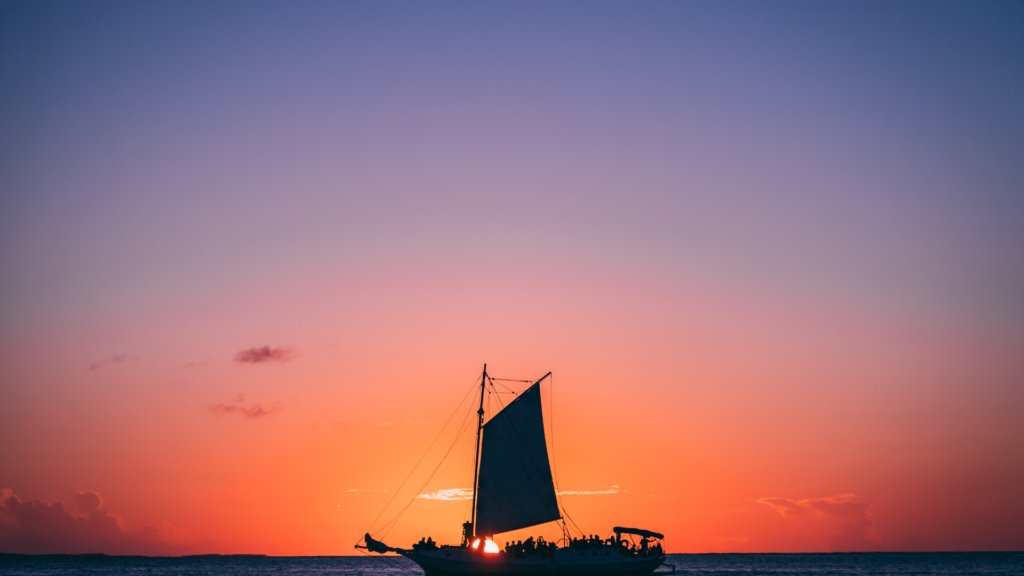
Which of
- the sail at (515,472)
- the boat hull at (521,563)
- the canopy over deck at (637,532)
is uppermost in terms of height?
the sail at (515,472)

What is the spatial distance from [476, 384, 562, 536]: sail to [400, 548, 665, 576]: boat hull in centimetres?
281

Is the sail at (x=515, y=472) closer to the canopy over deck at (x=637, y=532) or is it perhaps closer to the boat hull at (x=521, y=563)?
the boat hull at (x=521, y=563)

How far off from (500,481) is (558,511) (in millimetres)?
7277

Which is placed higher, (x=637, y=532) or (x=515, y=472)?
(x=515, y=472)

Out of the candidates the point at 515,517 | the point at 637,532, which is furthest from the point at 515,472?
the point at 637,532

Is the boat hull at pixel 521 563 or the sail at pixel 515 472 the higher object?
the sail at pixel 515 472

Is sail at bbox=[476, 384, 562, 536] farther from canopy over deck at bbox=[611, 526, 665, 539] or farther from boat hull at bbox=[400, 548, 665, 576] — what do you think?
canopy over deck at bbox=[611, 526, 665, 539]

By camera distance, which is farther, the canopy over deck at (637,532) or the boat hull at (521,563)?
the canopy over deck at (637,532)

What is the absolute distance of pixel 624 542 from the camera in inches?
3282

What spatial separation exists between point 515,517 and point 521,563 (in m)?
4.55

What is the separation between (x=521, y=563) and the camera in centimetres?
7850

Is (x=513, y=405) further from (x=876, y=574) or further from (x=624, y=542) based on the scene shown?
(x=876, y=574)

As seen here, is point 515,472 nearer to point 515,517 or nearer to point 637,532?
point 515,517

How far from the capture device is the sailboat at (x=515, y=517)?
7875cm
